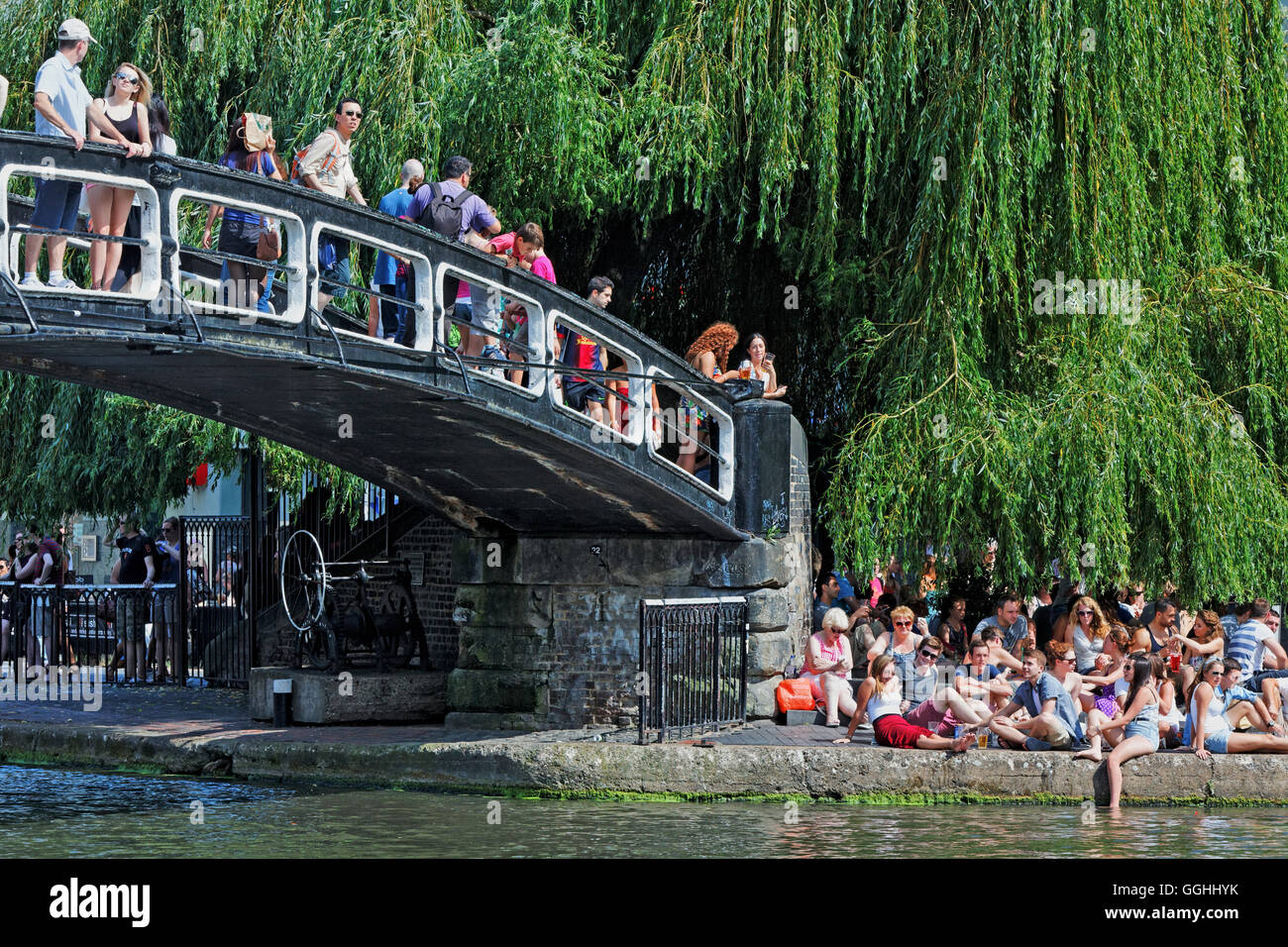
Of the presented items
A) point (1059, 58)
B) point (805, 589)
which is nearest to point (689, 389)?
point (805, 589)

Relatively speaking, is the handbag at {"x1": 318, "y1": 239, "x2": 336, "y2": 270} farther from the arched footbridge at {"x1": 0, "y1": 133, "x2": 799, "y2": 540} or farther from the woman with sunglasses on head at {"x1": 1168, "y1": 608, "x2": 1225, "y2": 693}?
the woman with sunglasses on head at {"x1": 1168, "y1": 608, "x2": 1225, "y2": 693}

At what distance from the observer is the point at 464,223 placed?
1314 cm

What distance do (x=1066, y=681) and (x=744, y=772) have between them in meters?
2.35

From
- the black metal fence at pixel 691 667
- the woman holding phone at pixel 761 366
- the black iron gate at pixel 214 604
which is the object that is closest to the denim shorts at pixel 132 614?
the black iron gate at pixel 214 604

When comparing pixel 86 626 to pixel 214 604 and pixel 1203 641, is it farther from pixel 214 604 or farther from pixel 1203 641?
pixel 1203 641

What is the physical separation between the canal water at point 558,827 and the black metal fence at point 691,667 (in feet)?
3.24

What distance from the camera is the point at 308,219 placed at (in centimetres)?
1136

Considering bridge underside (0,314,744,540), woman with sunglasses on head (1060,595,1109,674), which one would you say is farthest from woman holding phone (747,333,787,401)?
woman with sunglasses on head (1060,595,1109,674)

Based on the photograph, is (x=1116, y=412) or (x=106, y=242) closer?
(x=106, y=242)

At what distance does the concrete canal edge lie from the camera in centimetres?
1291
